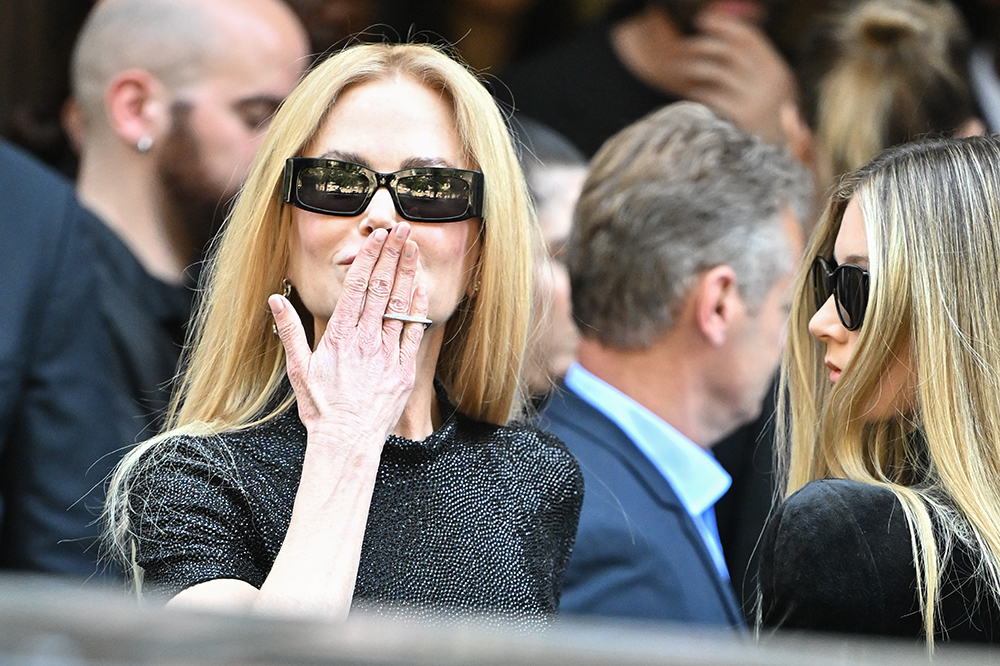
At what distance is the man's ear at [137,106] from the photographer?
3.67 m

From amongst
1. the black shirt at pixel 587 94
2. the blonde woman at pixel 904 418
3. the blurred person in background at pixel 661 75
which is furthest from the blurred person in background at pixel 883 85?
the blonde woman at pixel 904 418

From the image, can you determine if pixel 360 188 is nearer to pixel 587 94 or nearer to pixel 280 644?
pixel 280 644

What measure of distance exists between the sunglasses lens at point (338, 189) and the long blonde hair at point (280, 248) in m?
0.10

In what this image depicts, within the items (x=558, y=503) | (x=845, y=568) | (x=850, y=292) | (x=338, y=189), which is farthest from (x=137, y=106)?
Result: (x=845, y=568)

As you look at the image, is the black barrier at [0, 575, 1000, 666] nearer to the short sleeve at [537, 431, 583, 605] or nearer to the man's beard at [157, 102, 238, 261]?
the short sleeve at [537, 431, 583, 605]

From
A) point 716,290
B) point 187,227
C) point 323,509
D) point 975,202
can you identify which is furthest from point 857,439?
point 187,227

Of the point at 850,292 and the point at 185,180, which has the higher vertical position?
the point at 850,292

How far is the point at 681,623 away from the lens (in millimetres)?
2512

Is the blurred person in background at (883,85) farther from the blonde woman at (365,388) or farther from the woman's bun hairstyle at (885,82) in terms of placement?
the blonde woman at (365,388)

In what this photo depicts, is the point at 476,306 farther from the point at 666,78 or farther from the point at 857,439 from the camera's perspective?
the point at 666,78

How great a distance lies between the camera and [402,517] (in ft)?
6.05

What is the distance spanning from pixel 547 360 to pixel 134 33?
1864mm

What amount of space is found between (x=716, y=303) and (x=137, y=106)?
188 cm

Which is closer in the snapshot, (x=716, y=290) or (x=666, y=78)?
(x=716, y=290)
